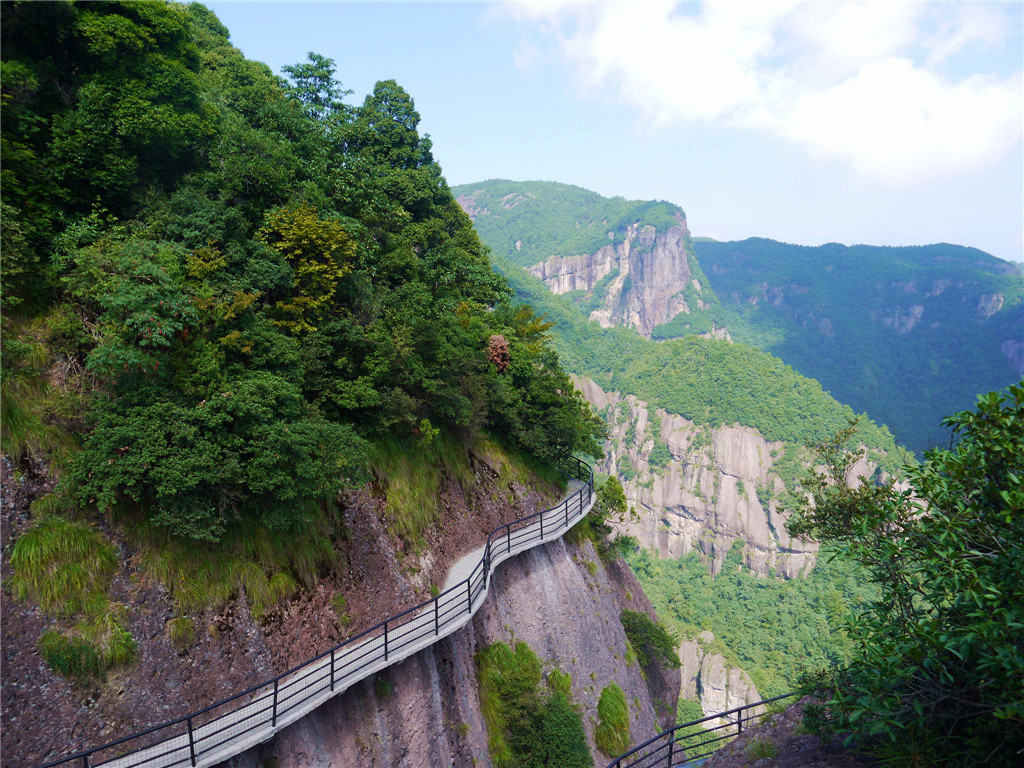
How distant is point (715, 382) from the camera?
441 feet

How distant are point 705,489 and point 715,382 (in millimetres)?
28634

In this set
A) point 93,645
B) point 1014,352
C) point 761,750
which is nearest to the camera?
point 93,645

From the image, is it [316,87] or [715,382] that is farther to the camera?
[715,382]

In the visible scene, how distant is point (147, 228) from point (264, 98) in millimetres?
9925

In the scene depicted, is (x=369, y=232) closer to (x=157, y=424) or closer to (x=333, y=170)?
(x=333, y=170)

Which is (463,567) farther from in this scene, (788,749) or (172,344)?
(172,344)

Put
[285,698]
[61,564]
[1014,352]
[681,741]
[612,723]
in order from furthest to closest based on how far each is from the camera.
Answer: [1014,352] → [681,741] → [612,723] → [285,698] → [61,564]

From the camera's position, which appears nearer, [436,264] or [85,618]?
[85,618]

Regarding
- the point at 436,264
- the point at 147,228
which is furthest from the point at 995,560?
the point at 436,264

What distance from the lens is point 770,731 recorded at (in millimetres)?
10297

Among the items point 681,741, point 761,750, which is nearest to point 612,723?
point 681,741

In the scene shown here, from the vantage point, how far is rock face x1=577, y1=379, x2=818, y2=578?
107 metres

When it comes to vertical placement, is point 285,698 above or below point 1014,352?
below

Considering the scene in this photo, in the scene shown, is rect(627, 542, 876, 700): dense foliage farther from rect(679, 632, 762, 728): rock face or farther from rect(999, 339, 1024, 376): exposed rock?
rect(999, 339, 1024, 376): exposed rock
